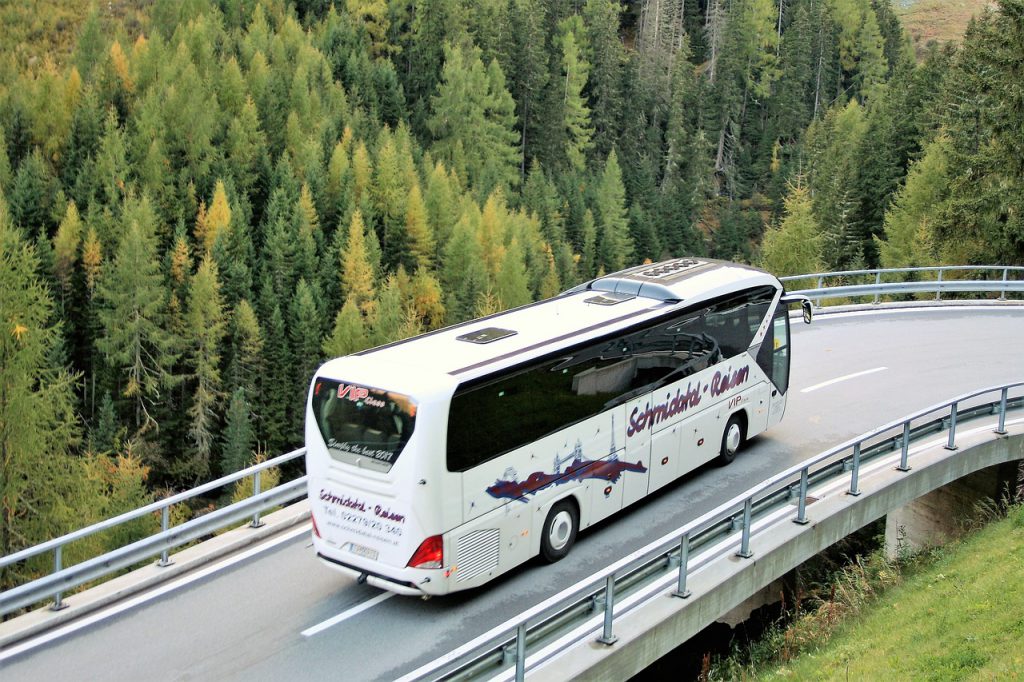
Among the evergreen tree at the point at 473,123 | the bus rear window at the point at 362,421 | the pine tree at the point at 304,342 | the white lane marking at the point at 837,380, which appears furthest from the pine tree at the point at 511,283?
the bus rear window at the point at 362,421

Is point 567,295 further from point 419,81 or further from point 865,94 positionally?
point 865,94

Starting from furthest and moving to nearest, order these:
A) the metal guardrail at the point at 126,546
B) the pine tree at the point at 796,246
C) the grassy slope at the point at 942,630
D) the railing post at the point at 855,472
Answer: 1. the pine tree at the point at 796,246
2. the railing post at the point at 855,472
3. the metal guardrail at the point at 126,546
4. the grassy slope at the point at 942,630

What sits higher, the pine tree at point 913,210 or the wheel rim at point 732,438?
the wheel rim at point 732,438

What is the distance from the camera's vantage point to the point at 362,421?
1234cm

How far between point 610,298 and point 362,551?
5.81m

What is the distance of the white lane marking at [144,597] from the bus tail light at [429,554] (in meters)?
3.28

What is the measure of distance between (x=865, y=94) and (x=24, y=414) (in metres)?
124

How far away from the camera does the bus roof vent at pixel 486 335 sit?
1373 centimetres

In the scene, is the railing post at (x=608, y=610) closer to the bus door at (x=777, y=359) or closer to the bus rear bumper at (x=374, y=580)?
the bus rear bumper at (x=374, y=580)

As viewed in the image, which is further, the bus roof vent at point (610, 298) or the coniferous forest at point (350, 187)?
the coniferous forest at point (350, 187)

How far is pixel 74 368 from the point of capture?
6931 centimetres

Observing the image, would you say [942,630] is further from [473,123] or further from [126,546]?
[473,123]

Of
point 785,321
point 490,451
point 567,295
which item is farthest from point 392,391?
point 785,321

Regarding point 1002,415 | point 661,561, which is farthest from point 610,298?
point 1002,415
